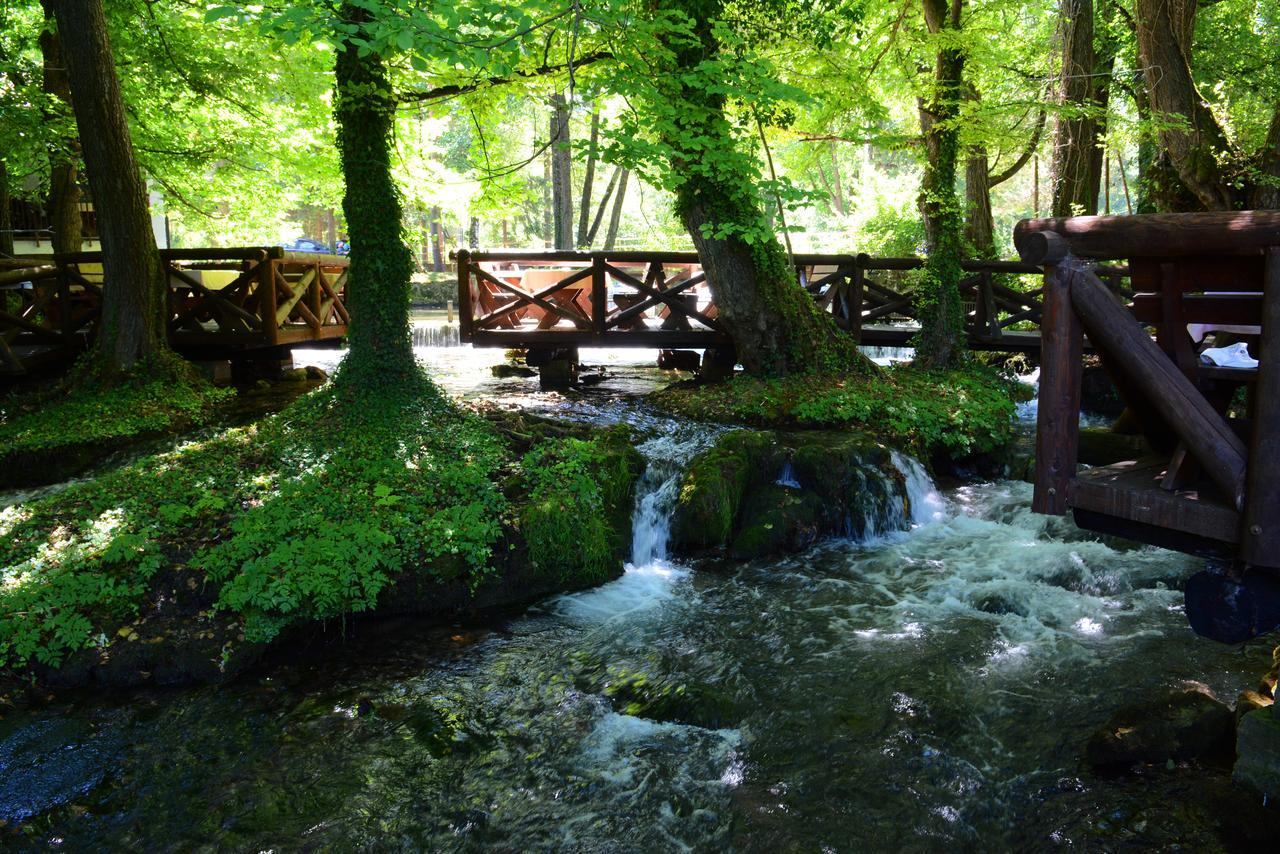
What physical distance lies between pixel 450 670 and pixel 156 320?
8811 mm

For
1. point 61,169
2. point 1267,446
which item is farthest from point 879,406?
point 61,169

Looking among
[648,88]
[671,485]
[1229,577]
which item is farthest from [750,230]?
[1229,577]

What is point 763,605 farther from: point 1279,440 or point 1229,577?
point 1279,440

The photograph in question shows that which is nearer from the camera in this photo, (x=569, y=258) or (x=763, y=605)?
(x=763, y=605)

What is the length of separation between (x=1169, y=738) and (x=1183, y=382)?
2174 mm

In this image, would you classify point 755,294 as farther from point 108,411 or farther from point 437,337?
point 437,337

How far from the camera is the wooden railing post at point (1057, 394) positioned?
4.21 metres

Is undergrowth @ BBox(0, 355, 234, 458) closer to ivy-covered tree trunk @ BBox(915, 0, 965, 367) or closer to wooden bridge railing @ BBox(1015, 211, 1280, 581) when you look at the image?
wooden bridge railing @ BBox(1015, 211, 1280, 581)

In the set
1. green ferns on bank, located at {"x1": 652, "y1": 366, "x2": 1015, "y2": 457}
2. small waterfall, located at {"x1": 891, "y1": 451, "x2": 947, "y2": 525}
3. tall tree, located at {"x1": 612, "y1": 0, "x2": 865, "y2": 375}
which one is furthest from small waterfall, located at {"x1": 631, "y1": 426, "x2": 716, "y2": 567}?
tall tree, located at {"x1": 612, "y1": 0, "x2": 865, "y2": 375}

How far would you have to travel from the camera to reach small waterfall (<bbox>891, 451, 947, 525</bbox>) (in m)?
9.37

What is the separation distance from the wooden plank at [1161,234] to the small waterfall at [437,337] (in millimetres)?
17690

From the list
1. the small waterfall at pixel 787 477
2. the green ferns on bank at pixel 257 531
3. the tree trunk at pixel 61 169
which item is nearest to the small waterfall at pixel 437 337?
the tree trunk at pixel 61 169

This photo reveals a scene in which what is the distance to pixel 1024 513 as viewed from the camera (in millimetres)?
9172

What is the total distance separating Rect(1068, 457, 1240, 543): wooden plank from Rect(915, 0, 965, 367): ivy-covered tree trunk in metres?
9.31
